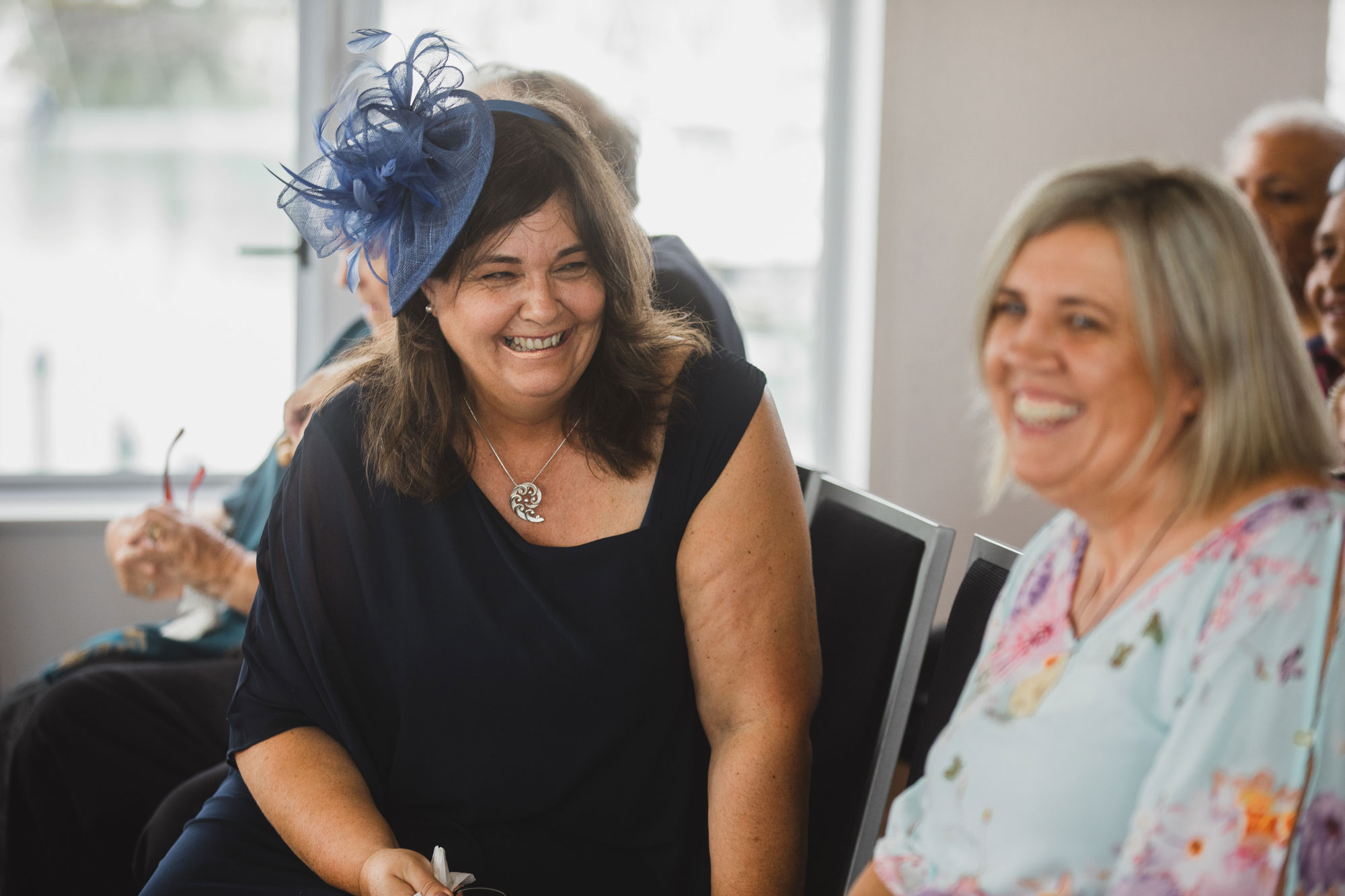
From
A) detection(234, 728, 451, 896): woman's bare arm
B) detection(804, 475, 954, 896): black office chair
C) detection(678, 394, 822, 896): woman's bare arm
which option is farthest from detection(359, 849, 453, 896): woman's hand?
detection(804, 475, 954, 896): black office chair

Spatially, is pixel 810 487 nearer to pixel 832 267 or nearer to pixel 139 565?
pixel 139 565

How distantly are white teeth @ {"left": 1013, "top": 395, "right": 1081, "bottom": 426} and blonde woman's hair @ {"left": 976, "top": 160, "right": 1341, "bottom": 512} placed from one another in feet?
0.20

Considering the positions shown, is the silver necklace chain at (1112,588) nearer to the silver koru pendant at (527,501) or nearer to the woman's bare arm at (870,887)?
the woman's bare arm at (870,887)

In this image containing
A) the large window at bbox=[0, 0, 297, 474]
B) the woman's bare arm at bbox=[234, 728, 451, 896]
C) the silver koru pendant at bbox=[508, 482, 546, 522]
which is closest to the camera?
the woman's bare arm at bbox=[234, 728, 451, 896]

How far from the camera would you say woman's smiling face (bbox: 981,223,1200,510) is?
80cm

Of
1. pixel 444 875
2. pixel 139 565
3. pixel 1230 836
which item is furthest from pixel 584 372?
pixel 139 565

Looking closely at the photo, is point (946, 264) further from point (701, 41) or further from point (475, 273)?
point (475, 273)

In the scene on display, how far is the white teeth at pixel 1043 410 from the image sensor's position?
82 centimetres

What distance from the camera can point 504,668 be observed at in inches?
53.4

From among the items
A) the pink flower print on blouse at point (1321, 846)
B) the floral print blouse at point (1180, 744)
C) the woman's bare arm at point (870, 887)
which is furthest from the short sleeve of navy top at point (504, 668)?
the pink flower print on blouse at point (1321, 846)

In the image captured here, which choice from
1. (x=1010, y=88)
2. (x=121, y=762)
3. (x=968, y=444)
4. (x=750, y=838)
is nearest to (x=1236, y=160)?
(x=1010, y=88)

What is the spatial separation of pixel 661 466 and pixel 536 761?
0.40 metres

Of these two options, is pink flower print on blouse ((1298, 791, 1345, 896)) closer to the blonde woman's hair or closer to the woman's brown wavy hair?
the blonde woman's hair

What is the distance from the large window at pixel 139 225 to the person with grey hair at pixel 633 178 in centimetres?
150
